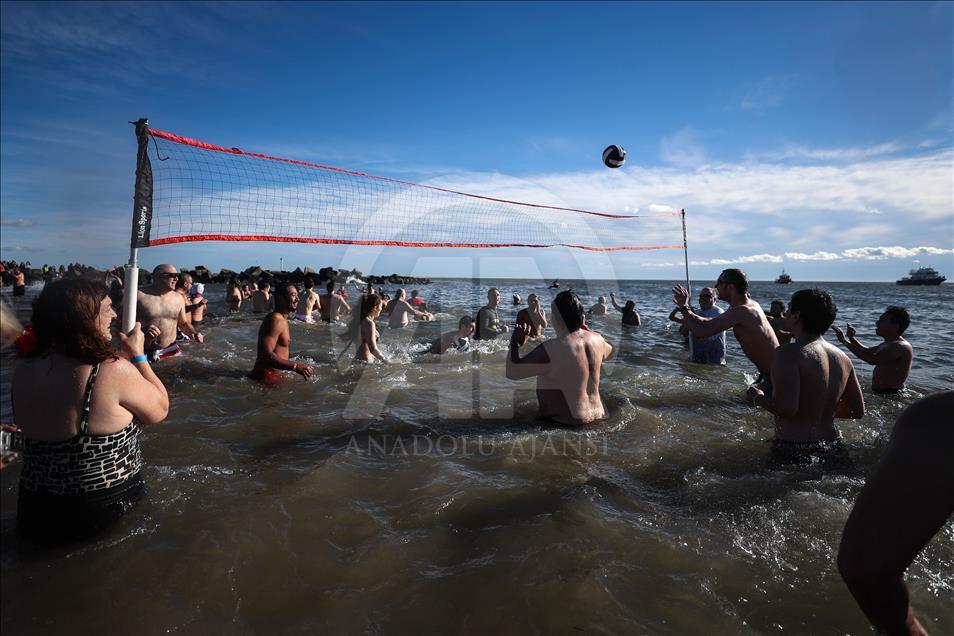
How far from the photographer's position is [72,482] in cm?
256

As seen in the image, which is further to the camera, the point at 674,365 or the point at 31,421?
the point at 674,365

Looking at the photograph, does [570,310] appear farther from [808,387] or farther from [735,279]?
[735,279]

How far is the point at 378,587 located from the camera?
2.45 meters

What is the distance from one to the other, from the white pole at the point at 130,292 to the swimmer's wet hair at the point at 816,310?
5.52 meters

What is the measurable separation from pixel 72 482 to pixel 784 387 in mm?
4722

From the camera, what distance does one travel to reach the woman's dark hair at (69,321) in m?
2.39

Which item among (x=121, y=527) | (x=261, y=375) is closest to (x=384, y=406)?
(x=261, y=375)

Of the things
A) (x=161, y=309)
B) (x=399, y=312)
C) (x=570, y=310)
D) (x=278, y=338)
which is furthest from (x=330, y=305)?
(x=570, y=310)

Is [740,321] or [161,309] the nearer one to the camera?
[740,321]

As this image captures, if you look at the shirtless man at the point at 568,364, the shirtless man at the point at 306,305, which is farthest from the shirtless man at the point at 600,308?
the shirtless man at the point at 568,364

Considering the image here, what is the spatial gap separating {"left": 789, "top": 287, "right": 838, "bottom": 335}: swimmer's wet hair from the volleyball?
487cm

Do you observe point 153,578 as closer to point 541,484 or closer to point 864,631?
point 541,484

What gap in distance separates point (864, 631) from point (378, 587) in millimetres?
2275

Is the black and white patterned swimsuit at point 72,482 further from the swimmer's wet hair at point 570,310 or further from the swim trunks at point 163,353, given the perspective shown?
the swim trunks at point 163,353
